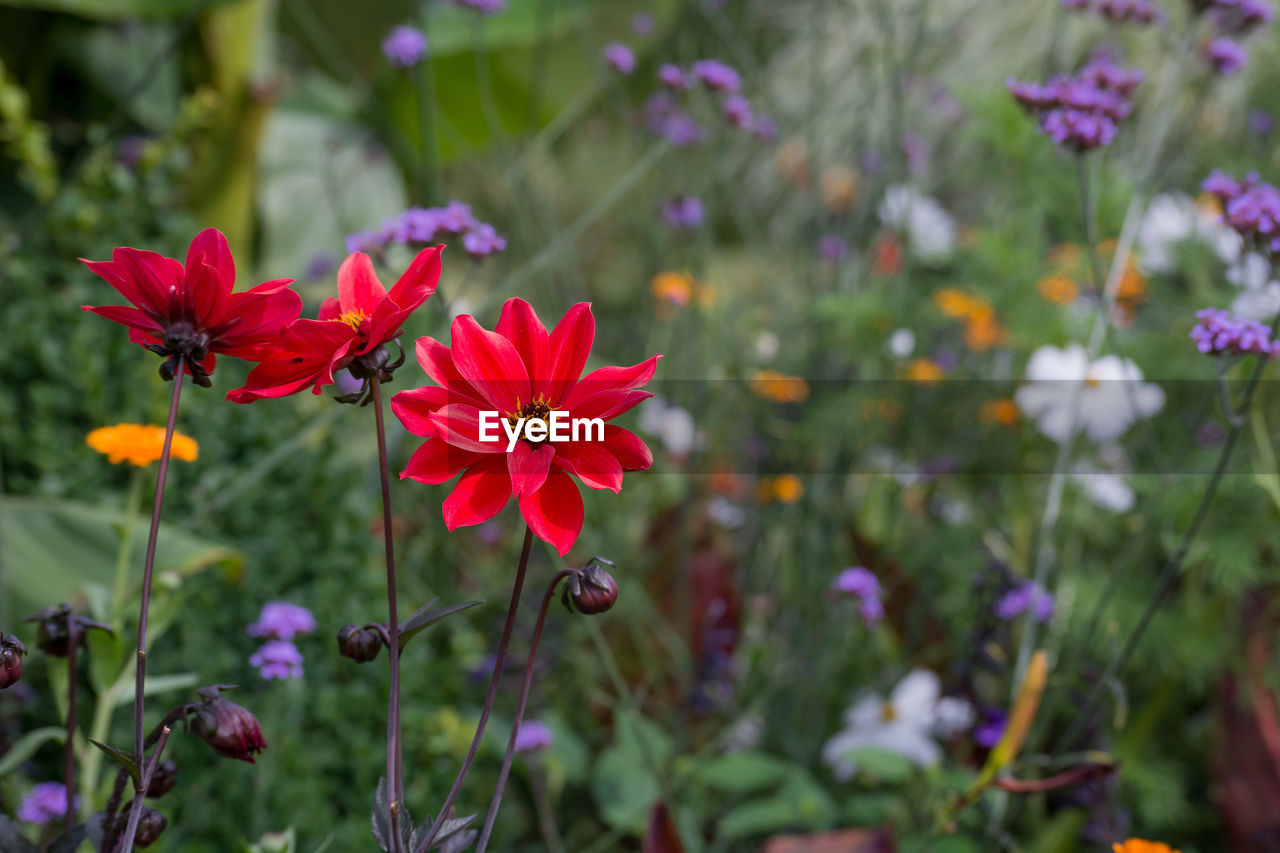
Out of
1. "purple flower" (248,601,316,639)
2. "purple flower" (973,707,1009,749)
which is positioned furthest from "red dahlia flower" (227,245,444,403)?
"purple flower" (973,707,1009,749)

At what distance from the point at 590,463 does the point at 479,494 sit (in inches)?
1.8

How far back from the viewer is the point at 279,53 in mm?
2846

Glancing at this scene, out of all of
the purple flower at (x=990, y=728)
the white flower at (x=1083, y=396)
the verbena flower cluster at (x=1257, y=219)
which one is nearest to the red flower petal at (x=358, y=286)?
the verbena flower cluster at (x=1257, y=219)

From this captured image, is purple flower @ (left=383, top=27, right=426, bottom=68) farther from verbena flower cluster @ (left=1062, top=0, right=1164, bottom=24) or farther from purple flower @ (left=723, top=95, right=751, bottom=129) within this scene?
verbena flower cluster @ (left=1062, top=0, right=1164, bottom=24)

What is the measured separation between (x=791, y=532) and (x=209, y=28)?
1.20 m

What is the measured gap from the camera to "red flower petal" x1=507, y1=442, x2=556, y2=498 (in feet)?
1.24

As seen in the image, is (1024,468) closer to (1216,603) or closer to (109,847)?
(1216,603)

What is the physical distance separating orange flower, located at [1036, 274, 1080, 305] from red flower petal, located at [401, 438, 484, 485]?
1155mm

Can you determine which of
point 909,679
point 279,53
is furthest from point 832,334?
point 279,53

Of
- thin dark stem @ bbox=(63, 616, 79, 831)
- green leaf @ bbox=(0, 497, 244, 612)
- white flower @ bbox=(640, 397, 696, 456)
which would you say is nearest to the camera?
thin dark stem @ bbox=(63, 616, 79, 831)

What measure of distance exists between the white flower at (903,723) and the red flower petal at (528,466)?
0.73 meters

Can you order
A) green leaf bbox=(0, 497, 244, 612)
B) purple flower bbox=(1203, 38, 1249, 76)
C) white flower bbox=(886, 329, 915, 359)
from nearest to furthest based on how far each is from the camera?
green leaf bbox=(0, 497, 244, 612)
purple flower bbox=(1203, 38, 1249, 76)
white flower bbox=(886, 329, 915, 359)

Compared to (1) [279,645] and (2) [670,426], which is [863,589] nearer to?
(1) [279,645]

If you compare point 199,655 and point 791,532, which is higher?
point 791,532
